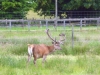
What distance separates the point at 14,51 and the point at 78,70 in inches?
205

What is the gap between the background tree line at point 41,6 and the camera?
45969 mm

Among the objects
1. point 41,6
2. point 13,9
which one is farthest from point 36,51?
point 41,6

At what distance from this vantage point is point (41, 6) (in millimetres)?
51719

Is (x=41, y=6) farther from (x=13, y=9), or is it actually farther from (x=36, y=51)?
(x=36, y=51)

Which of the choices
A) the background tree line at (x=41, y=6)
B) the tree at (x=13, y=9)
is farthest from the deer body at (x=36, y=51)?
the tree at (x=13, y=9)

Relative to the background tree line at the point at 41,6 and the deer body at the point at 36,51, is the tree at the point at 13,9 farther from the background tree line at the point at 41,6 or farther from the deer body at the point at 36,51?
the deer body at the point at 36,51

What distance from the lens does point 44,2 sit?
50375 millimetres

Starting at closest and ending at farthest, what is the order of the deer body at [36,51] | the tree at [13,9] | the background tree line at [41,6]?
the deer body at [36,51] → the tree at [13,9] → the background tree line at [41,6]

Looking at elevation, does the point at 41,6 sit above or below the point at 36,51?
below

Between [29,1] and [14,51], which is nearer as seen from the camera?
[14,51]

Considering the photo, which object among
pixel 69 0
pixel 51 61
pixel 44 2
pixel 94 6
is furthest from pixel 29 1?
pixel 51 61

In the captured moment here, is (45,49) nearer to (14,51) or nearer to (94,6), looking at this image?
(14,51)

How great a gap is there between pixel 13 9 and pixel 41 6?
21.0 feet

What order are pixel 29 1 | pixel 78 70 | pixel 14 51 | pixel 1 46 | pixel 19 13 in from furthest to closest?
1. pixel 29 1
2. pixel 19 13
3. pixel 1 46
4. pixel 14 51
5. pixel 78 70
